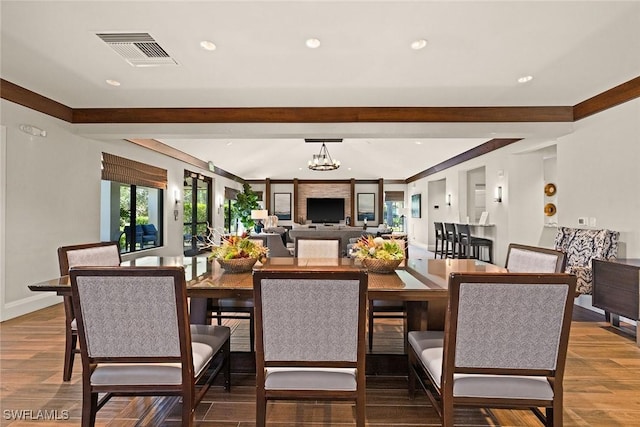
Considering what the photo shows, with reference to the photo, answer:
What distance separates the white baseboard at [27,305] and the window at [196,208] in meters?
3.53

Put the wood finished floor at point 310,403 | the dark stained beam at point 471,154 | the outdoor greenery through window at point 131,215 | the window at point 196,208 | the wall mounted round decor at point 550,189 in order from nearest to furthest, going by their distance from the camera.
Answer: the wood finished floor at point 310,403
the outdoor greenery through window at point 131,215
the wall mounted round decor at point 550,189
the dark stained beam at point 471,154
the window at point 196,208

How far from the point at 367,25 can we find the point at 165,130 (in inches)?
125

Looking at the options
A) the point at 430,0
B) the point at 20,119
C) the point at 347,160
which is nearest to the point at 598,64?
the point at 430,0

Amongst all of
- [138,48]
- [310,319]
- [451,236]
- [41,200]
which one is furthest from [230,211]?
[310,319]

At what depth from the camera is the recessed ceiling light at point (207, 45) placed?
8.87ft

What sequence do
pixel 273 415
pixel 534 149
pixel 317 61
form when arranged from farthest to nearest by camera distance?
pixel 534 149 → pixel 317 61 → pixel 273 415

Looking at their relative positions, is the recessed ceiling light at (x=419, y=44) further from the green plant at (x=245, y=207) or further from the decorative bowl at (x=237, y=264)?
the green plant at (x=245, y=207)

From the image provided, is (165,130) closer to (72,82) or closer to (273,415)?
(72,82)

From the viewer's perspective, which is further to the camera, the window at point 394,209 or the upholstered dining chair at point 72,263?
the window at point 394,209

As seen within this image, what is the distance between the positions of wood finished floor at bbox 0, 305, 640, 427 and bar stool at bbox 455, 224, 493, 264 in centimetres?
417

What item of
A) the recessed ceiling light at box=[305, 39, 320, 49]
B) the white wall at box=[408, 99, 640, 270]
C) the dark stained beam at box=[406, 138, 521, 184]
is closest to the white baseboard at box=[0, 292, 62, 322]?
the recessed ceiling light at box=[305, 39, 320, 49]

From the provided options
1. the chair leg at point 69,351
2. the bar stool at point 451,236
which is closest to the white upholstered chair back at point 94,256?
the chair leg at point 69,351

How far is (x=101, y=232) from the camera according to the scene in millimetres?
5277

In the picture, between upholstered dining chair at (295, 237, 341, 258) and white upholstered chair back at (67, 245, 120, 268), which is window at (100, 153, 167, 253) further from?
upholstered dining chair at (295, 237, 341, 258)
